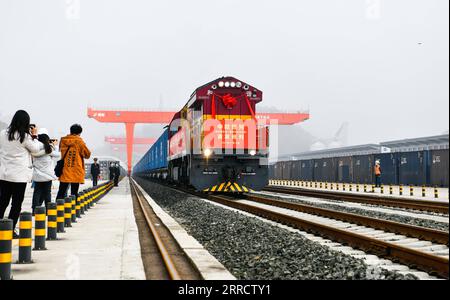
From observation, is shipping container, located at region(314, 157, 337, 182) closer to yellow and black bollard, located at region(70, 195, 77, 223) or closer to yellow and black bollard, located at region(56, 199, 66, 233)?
yellow and black bollard, located at region(70, 195, 77, 223)

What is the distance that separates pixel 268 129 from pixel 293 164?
111ft

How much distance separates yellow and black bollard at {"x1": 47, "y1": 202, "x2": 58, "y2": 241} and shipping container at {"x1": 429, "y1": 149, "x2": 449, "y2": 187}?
976 inches

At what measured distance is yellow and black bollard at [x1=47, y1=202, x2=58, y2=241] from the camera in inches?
325

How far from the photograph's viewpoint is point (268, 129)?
18672 millimetres

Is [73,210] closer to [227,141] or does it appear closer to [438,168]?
[227,141]

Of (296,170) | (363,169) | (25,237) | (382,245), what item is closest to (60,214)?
(25,237)

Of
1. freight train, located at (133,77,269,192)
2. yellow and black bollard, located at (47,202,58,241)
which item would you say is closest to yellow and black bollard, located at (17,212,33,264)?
yellow and black bollard, located at (47,202,58,241)

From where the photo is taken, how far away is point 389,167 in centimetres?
→ 3497

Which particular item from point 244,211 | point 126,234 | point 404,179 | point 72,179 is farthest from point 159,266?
point 404,179

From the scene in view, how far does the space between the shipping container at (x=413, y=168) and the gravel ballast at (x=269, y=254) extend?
72.7 feet

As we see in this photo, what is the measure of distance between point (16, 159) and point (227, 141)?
11589mm

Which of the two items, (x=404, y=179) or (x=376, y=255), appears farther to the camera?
(x=404, y=179)
